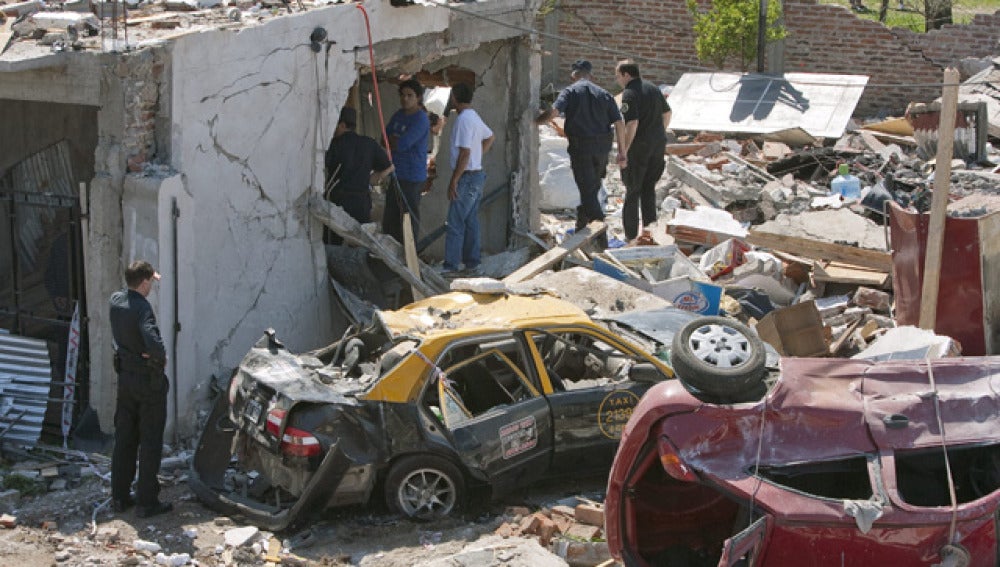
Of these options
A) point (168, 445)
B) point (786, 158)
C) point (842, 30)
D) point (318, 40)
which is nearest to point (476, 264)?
point (318, 40)

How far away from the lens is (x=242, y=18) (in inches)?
431

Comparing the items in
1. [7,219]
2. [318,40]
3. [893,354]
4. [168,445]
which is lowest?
[168,445]

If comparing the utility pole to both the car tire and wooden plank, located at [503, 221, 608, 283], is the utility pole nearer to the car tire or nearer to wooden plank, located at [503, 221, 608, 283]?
wooden plank, located at [503, 221, 608, 283]

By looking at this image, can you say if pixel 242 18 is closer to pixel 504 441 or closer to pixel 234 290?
pixel 234 290

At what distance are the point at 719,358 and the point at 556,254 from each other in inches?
246

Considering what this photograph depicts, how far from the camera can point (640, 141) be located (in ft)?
48.1

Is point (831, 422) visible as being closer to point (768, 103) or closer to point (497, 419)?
point (497, 419)

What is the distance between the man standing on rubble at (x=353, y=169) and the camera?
12242mm

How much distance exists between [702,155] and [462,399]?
11.1 m

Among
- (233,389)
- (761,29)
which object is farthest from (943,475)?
(761,29)

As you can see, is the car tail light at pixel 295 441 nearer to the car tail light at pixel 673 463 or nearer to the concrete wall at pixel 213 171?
the concrete wall at pixel 213 171

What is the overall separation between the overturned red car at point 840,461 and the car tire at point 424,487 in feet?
6.07

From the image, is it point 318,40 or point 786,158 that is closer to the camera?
point 318,40

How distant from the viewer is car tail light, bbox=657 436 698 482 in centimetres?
650
